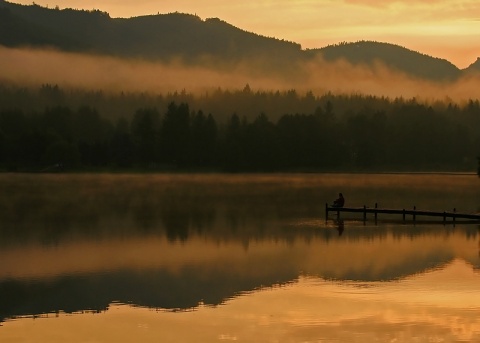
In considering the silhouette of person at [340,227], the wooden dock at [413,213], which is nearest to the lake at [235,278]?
the silhouette of person at [340,227]

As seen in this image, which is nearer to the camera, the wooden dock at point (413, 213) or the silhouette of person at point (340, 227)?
the silhouette of person at point (340, 227)

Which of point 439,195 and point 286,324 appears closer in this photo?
point 286,324

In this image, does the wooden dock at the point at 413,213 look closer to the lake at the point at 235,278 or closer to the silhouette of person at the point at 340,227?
the lake at the point at 235,278

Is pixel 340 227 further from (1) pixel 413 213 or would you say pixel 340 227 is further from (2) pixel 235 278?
(2) pixel 235 278

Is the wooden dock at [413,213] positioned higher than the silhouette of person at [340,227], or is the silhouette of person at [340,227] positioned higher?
the wooden dock at [413,213]

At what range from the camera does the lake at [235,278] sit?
3114 cm

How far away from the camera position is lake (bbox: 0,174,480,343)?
31.1m

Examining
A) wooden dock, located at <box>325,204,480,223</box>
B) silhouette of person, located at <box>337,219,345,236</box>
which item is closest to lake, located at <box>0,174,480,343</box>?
silhouette of person, located at <box>337,219,345,236</box>

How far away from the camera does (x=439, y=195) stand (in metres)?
112

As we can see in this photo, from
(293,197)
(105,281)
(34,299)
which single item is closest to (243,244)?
(105,281)

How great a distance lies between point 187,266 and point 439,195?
234 ft

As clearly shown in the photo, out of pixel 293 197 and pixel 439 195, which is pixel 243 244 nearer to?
pixel 293 197

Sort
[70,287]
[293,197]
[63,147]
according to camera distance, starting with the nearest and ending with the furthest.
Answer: [70,287] → [293,197] → [63,147]

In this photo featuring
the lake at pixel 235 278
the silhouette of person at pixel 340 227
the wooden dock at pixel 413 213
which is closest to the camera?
the lake at pixel 235 278
